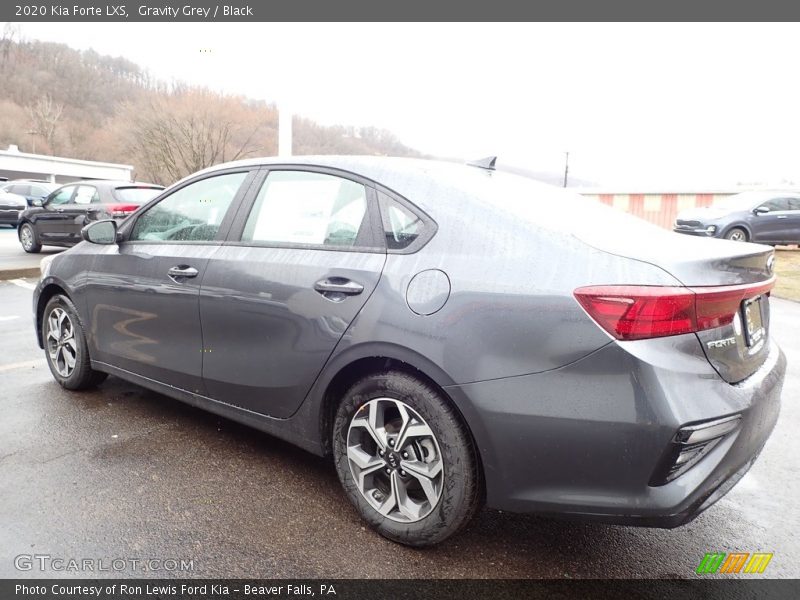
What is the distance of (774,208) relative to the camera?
576 inches

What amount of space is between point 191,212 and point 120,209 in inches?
304

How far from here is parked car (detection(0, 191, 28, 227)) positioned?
54.6 ft

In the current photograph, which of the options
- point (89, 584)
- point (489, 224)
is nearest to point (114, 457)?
point (89, 584)

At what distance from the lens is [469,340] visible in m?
2.05

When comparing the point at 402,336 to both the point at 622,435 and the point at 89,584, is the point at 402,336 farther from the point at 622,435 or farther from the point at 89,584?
the point at 89,584

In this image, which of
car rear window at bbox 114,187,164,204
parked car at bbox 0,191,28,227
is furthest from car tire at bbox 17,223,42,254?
parked car at bbox 0,191,28,227

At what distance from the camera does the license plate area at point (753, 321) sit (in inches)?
83.1

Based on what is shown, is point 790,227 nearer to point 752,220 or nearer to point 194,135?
point 752,220

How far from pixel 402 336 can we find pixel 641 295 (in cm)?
86

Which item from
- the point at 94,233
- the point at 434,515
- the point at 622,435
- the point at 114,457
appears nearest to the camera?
the point at 622,435

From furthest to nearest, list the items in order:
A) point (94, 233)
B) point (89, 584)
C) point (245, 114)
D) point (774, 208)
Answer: point (245, 114) < point (774, 208) < point (94, 233) < point (89, 584)

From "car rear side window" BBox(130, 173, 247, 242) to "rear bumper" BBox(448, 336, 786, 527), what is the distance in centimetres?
178

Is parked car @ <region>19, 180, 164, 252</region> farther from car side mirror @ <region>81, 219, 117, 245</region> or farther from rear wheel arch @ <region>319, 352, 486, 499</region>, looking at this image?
rear wheel arch @ <region>319, 352, 486, 499</region>

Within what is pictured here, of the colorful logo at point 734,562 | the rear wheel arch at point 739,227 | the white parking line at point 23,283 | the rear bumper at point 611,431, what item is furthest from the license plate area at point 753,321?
the rear wheel arch at point 739,227
